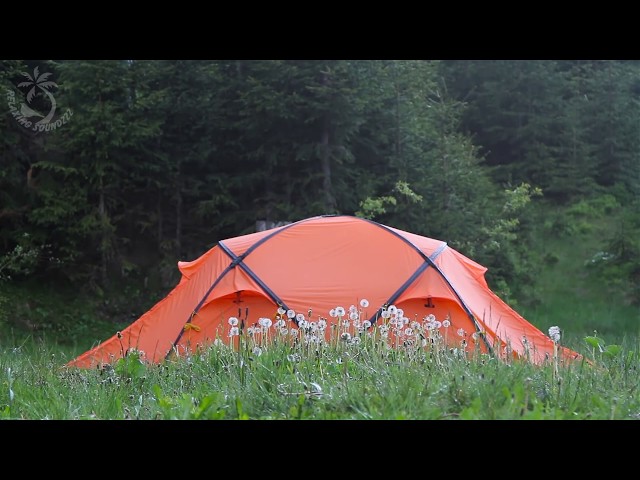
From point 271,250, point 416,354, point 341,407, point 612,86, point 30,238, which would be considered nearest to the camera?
point 341,407

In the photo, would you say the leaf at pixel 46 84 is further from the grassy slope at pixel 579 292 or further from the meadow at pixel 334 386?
the meadow at pixel 334 386

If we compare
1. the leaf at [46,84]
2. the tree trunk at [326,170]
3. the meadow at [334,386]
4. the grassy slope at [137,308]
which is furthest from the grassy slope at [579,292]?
the leaf at [46,84]

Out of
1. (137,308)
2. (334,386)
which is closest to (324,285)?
(334,386)

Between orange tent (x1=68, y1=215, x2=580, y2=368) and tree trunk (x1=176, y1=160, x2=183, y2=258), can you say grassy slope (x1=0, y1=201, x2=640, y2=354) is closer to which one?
tree trunk (x1=176, y1=160, x2=183, y2=258)

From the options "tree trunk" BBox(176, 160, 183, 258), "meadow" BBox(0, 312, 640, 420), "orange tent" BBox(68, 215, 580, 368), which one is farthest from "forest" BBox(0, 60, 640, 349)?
"meadow" BBox(0, 312, 640, 420)

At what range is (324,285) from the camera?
25.3 feet

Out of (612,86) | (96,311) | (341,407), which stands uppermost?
(612,86)

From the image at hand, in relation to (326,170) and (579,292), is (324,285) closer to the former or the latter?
(326,170)

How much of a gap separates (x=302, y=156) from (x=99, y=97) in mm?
3920

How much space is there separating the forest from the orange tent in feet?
14.9

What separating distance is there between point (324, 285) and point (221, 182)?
704 centimetres

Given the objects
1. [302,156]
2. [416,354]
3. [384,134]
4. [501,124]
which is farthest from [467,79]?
[416,354]

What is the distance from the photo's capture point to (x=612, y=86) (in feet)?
59.3

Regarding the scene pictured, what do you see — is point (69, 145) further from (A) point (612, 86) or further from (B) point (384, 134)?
(A) point (612, 86)
